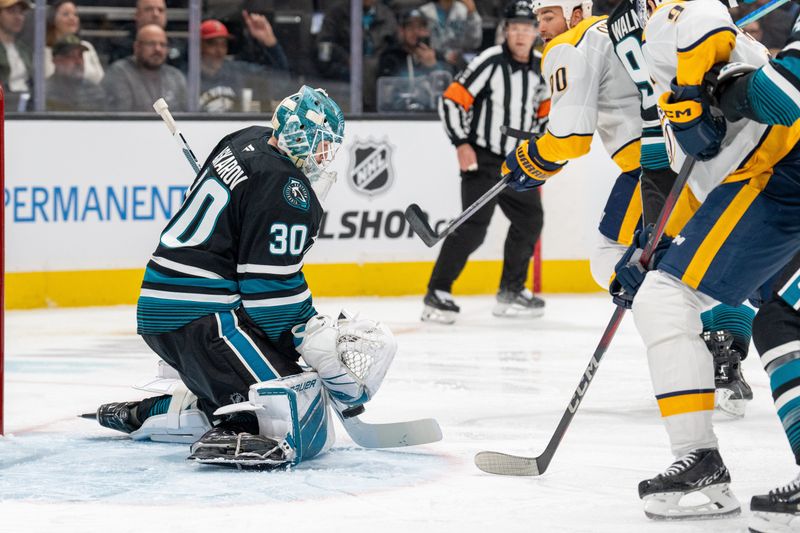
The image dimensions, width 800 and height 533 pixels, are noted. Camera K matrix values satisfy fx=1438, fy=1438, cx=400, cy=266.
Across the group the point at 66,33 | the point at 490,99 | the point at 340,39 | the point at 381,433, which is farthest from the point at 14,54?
the point at 381,433

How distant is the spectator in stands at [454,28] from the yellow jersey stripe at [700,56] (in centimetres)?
427

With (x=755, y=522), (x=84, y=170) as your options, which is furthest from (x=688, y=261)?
(x=84, y=170)

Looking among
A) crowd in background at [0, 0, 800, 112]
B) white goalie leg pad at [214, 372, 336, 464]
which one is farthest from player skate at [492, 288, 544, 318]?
white goalie leg pad at [214, 372, 336, 464]

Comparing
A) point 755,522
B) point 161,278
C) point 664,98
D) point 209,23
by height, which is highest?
point 209,23

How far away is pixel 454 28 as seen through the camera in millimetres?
6875

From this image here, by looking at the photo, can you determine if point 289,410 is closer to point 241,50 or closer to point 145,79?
point 145,79

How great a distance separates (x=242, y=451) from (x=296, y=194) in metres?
0.55

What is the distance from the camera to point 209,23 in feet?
20.7

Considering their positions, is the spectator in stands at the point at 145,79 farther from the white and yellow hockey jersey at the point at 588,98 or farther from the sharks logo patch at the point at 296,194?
the sharks logo patch at the point at 296,194

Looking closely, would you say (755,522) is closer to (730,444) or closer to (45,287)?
(730,444)

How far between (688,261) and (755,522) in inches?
18.7

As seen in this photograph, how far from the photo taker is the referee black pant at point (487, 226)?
593 cm

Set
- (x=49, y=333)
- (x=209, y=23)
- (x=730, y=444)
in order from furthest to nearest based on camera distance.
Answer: (x=209, y=23), (x=49, y=333), (x=730, y=444)

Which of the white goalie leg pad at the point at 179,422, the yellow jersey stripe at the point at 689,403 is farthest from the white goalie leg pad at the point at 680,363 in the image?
the white goalie leg pad at the point at 179,422
